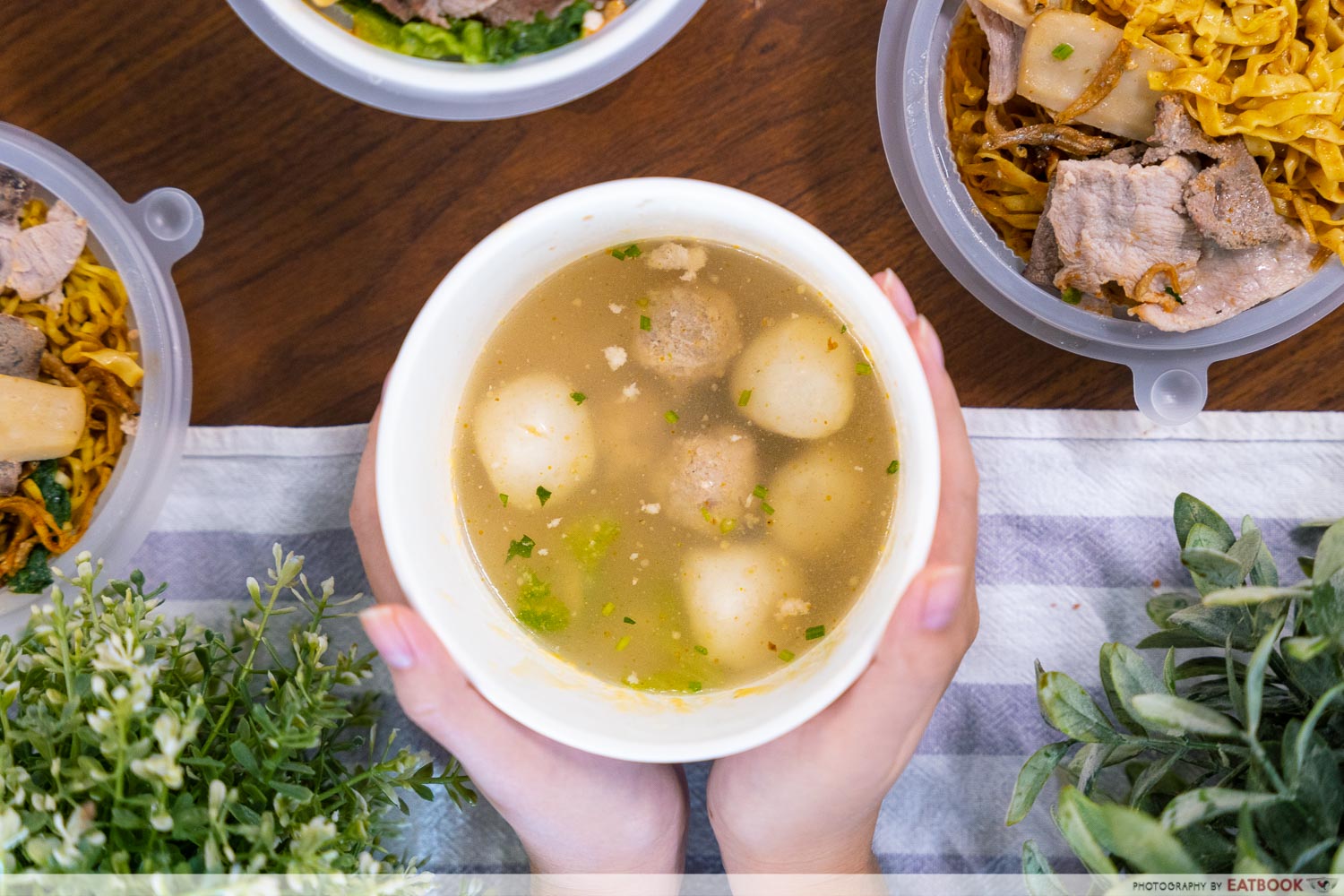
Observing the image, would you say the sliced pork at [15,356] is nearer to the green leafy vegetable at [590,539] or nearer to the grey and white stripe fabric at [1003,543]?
the grey and white stripe fabric at [1003,543]

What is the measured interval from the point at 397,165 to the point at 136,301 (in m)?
0.29

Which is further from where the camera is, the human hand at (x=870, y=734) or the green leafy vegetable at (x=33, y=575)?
the green leafy vegetable at (x=33, y=575)

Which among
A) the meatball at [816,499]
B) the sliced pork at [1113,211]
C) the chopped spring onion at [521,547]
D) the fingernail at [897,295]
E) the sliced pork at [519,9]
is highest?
the sliced pork at [519,9]

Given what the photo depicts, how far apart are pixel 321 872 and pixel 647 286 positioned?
0.53m

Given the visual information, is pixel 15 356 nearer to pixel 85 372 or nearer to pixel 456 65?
pixel 85 372

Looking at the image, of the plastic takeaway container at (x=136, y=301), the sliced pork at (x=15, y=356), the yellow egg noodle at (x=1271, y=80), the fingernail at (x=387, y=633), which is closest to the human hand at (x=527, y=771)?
the fingernail at (x=387, y=633)

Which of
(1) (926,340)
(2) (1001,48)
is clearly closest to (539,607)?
(1) (926,340)

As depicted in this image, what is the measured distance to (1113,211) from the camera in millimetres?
874

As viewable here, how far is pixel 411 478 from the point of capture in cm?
77

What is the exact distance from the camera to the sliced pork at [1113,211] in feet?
2.85

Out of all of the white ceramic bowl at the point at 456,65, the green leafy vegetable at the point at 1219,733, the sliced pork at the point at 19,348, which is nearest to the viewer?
the green leafy vegetable at the point at 1219,733

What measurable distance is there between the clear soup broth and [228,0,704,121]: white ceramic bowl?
6.2 inches

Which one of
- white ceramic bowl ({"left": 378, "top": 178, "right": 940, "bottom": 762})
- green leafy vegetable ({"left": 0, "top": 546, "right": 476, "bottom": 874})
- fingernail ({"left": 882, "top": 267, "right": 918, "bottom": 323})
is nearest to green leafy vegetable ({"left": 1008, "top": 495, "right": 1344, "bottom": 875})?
white ceramic bowl ({"left": 378, "top": 178, "right": 940, "bottom": 762})

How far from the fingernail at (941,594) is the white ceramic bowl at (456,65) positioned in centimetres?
50
